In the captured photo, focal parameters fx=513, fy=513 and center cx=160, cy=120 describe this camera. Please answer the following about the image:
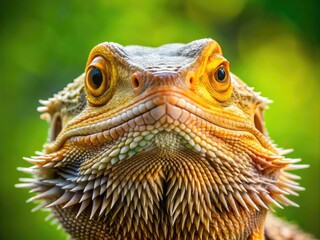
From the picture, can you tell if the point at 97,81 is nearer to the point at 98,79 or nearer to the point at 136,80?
the point at 98,79

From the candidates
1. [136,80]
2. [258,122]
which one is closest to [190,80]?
[136,80]

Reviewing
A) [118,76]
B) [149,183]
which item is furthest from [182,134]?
[118,76]

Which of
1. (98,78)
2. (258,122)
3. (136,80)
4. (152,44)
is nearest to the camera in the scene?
(136,80)

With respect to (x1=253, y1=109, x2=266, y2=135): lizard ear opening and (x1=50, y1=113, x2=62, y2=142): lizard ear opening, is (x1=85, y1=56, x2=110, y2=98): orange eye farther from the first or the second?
(x1=253, y1=109, x2=266, y2=135): lizard ear opening

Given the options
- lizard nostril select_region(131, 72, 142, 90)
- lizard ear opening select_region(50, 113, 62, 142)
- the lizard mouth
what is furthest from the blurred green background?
lizard nostril select_region(131, 72, 142, 90)

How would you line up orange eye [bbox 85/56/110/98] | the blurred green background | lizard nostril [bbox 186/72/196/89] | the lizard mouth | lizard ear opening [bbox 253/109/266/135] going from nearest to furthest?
the lizard mouth < lizard nostril [bbox 186/72/196/89] < orange eye [bbox 85/56/110/98] < lizard ear opening [bbox 253/109/266/135] < the blurred green background

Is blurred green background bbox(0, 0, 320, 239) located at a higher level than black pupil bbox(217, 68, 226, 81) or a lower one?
higher

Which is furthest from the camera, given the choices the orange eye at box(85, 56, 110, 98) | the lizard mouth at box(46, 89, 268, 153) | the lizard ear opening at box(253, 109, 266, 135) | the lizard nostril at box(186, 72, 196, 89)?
the lizard ear opening at box(253, 109, 266, 135)
